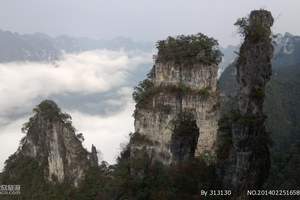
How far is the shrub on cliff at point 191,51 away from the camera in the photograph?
3962cm

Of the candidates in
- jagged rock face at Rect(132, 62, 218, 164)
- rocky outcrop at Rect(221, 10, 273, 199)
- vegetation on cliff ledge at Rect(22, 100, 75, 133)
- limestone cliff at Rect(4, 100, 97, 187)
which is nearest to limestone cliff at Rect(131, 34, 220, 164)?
jagged rock face at Rect(132, 62, 218, 164)

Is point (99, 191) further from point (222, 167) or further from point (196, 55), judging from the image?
point (222, 167)

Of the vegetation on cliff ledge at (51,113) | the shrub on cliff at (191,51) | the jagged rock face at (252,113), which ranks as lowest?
the jagged rock face at (252,113)

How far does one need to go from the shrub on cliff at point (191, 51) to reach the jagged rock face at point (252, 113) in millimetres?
11312

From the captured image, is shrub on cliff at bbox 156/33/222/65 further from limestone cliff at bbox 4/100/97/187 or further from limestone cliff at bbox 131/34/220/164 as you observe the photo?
limestone cliff at bbox 4/100/97/187

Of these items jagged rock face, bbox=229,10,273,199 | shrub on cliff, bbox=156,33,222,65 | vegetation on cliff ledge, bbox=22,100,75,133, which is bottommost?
jagged rock face, bbox=229,10,273,199

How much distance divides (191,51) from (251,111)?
13.2m

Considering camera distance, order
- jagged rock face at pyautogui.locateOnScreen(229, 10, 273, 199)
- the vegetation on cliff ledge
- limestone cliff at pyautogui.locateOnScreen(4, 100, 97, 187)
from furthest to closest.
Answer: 1. the vegetation on cliff ledge
2. limestone cliff at pyautogui.locateOnScreen(4, 100, 97, 187)
3. jagged rock face at pyautogui.locateOnScreen(229, 10, 273, 199)

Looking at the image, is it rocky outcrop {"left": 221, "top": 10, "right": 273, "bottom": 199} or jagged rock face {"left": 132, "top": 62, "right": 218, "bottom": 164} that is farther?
jagged rock face {"left": 132, "top": 62, "right": 218, "bottom": 164}

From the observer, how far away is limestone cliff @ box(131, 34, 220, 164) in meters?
39.3

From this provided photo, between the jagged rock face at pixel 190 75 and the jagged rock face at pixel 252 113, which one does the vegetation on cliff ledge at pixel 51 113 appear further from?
the jagged rock face at pixel 252 113

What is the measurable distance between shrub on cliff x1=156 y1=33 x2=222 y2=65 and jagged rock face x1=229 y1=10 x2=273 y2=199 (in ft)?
37.1

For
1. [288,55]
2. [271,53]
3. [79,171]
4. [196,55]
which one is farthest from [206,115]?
[288,55]

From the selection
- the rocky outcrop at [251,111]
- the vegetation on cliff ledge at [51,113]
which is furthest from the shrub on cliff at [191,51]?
the vegetation on cliff ledge at [51,113]
